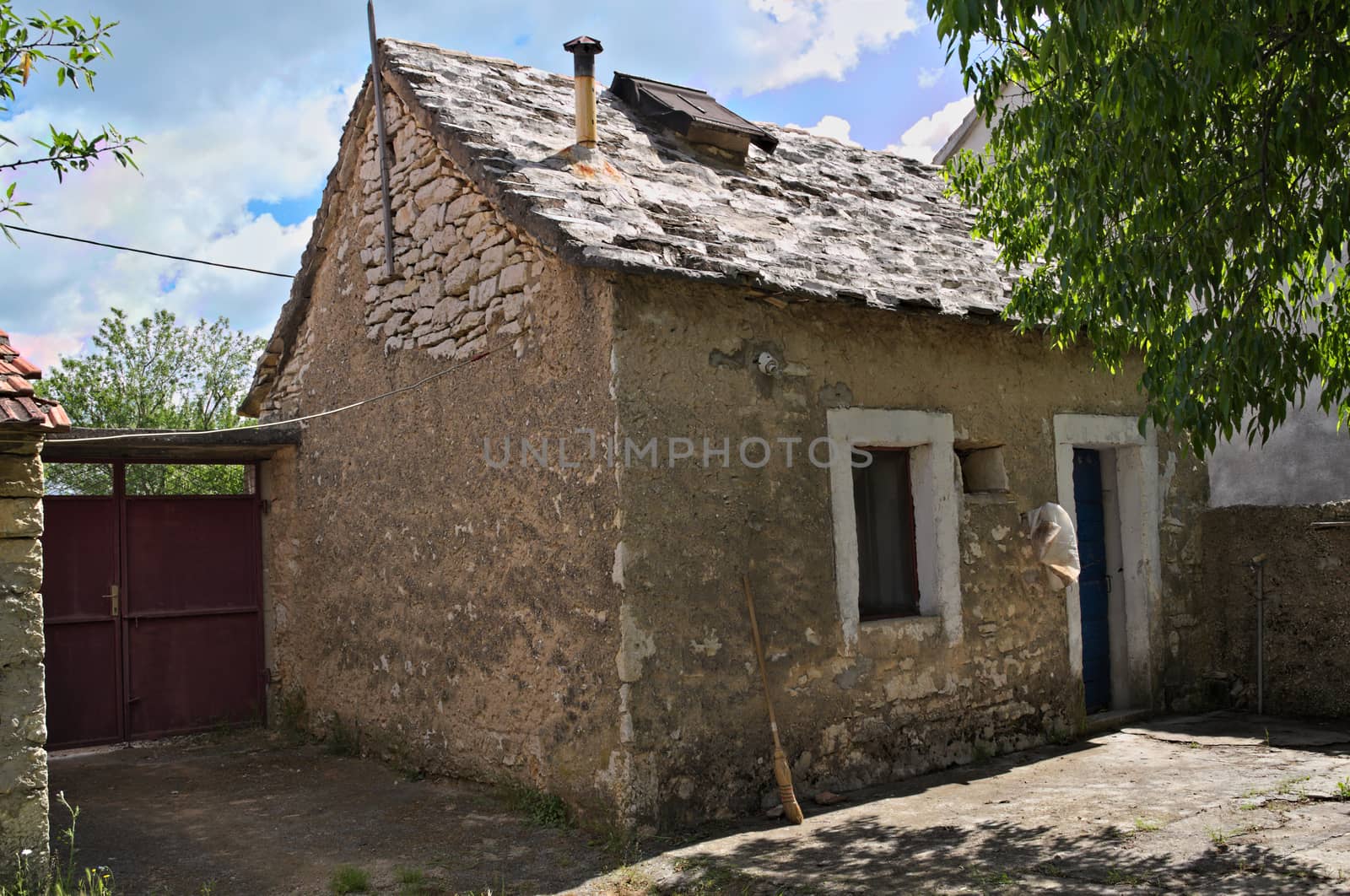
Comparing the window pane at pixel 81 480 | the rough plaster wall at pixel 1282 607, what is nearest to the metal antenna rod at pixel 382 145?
the rough plaster wall at pixel 1282 607

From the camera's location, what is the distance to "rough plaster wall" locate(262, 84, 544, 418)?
6582 millimetres

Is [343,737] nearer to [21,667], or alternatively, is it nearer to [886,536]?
[21,667]

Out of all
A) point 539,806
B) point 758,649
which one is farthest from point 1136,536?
point 539,806

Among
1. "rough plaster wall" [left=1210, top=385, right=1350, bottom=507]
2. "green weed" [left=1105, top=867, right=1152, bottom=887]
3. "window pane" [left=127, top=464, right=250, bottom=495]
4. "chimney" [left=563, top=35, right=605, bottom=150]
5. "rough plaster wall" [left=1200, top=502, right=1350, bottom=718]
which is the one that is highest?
"chimney" [left=563, top=35, right=605, bottom=150]

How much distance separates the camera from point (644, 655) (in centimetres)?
575

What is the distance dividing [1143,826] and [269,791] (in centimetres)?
515

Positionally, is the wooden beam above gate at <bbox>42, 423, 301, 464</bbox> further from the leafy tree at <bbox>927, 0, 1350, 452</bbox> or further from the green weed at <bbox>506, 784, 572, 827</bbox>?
the leafy tree at <bbox>927, 0, 1350, 452</bbox>

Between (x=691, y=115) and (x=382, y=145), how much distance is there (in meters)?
2.20

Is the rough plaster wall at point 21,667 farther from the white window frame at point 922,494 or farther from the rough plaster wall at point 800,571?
the white window frame at point 922,494

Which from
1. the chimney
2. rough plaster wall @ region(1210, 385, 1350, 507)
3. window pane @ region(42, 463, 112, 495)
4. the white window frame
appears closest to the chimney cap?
the chimney

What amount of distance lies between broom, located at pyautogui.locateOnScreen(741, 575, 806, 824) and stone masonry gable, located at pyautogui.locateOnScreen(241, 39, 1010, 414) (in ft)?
5.75

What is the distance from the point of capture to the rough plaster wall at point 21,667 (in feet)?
15.7

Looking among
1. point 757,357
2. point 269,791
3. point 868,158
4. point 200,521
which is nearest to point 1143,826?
point 757,357

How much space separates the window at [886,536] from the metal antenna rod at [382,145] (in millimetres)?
3545
